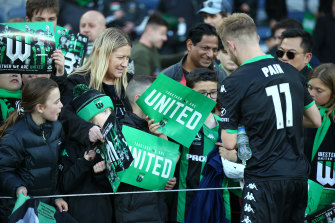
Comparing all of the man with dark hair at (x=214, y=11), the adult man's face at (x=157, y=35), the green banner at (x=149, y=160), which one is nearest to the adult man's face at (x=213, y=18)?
the man with dark hair at (x=214, y=11)

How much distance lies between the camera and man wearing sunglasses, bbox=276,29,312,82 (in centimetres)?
729

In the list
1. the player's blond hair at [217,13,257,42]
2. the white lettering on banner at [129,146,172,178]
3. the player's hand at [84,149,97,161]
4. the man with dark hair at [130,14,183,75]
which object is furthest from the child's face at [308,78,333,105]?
the man with dark hair at [130,14,183,75]

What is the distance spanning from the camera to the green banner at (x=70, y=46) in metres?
6.45

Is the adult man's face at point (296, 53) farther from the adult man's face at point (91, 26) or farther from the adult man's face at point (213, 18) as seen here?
the adult man's face at point (91, 26)

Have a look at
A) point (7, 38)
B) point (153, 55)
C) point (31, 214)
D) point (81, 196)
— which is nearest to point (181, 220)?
point (81, 196)

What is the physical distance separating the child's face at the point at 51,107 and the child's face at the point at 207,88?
1456 millimetres

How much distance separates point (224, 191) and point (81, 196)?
137cm

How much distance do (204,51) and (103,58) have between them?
65.5 inches

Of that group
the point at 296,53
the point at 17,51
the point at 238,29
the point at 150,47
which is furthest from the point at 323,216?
the point at 150,47

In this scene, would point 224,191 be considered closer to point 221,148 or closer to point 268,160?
point 221,148

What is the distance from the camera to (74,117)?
5617 millimetres

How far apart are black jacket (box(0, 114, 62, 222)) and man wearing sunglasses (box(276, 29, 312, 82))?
3.24 meters

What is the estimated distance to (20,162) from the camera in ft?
16.8

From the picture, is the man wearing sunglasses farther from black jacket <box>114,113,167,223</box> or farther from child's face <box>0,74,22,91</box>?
child's face <box>0,74,22,91</box>
